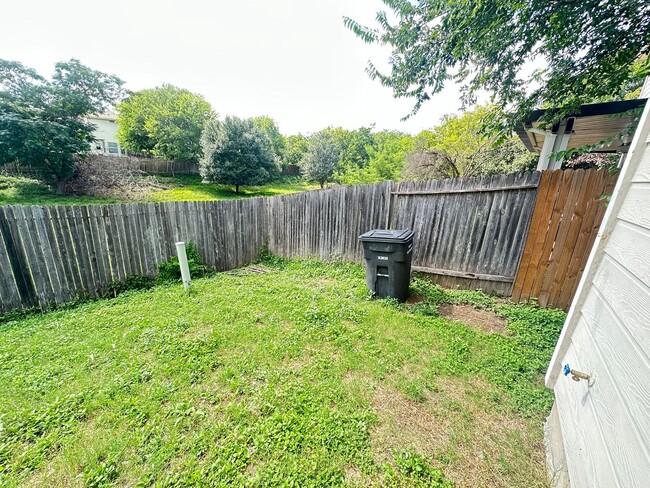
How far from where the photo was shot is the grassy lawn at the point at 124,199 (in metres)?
12.3

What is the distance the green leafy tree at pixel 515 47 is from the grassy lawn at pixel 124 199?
15.1 m

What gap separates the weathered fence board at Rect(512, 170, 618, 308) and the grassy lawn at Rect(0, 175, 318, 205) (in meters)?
16.7

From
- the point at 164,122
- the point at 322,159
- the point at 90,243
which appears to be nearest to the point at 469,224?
the point at 90,243

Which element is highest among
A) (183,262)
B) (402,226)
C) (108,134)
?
(108,134)

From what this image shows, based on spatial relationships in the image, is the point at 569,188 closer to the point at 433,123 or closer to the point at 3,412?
the point at 3,412

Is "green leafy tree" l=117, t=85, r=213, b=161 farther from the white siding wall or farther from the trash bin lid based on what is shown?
the white siding wall

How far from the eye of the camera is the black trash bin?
3.59m

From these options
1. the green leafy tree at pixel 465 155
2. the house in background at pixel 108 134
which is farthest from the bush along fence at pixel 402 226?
the house in background at pixel 108 134

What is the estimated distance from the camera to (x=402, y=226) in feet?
15.3

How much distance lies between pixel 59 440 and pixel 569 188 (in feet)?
19.0

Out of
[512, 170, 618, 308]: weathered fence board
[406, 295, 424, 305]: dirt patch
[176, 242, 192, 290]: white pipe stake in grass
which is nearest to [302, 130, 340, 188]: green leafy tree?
[176, 242, 192, 290]: white pipe stake in grass

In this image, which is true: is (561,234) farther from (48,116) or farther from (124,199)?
(48,116)

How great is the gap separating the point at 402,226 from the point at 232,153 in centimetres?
1575

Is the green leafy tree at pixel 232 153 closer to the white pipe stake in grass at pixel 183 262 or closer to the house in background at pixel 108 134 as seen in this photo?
the white pipe stake in grass at pixel 183 262
